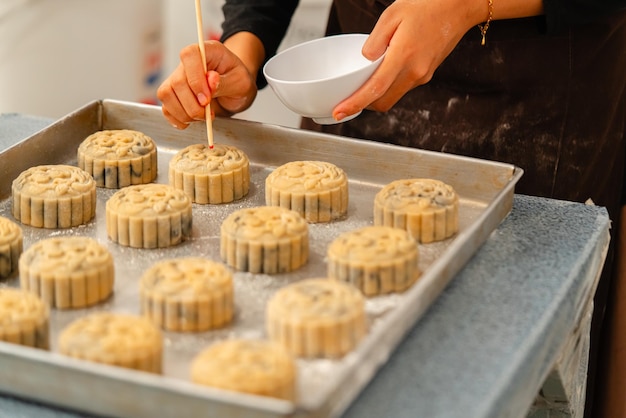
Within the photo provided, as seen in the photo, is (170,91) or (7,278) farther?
(170,91)

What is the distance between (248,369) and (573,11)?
128 cm

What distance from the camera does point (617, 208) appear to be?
2439mm

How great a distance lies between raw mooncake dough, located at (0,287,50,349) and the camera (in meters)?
1.36

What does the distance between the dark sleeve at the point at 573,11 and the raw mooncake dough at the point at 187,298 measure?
1.02 meters

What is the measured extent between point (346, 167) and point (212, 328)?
696mm

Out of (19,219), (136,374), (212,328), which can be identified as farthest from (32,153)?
(136,374)

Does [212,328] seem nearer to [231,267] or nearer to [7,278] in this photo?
[231,267]

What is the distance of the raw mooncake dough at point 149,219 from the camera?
1801 millimetres

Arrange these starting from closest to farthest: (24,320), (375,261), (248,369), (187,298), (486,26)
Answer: (248,369) → (24,320) → (187,298) → (375,261) → (486,26)

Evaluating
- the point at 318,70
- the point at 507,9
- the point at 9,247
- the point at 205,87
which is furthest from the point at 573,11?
the point at 9,247

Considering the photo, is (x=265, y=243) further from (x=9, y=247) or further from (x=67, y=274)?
(x=9, y=247)

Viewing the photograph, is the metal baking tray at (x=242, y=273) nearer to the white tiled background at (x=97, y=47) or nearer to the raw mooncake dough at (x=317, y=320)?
the raw mooncake dough at (x=317, y=320)

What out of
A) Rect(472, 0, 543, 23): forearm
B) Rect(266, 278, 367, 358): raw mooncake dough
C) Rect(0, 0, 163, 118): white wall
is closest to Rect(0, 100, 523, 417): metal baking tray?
Answer: Rect(266, 278, 367, 358): raw mooncake dough

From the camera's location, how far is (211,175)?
6.48 ft
